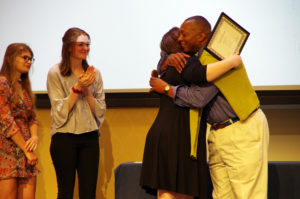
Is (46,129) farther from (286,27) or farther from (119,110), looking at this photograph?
(286,27)

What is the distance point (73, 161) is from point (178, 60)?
106 centimetres

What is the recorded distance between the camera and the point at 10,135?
2391 millimetres

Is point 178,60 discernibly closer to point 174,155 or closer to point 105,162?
point 174,155

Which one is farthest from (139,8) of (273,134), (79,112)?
(273,134)

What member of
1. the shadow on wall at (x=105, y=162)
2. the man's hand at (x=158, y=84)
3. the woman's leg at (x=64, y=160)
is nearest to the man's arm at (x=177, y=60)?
→ the man's hand at (x=158, y=84)

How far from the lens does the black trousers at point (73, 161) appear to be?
2.47m

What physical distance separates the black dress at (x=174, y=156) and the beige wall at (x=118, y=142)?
130 cm

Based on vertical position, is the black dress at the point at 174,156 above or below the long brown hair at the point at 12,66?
below

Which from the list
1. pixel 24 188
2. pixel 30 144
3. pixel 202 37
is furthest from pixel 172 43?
pixel 24 188

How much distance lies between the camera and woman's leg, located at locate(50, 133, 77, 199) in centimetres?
247

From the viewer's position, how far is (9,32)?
11.3ft

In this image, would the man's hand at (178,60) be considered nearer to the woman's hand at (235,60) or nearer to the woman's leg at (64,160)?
the woman's hand at (235,60)

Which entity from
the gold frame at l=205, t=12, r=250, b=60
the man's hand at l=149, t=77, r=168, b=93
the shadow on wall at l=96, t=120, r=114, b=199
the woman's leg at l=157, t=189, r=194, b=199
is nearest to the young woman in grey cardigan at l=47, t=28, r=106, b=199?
the man's hand at l=149, t=77, r=168, b=93

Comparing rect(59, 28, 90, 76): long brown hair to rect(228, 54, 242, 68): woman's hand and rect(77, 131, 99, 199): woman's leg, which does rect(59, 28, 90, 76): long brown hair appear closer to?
rect(77, 131, 99, 199): woman's leg
